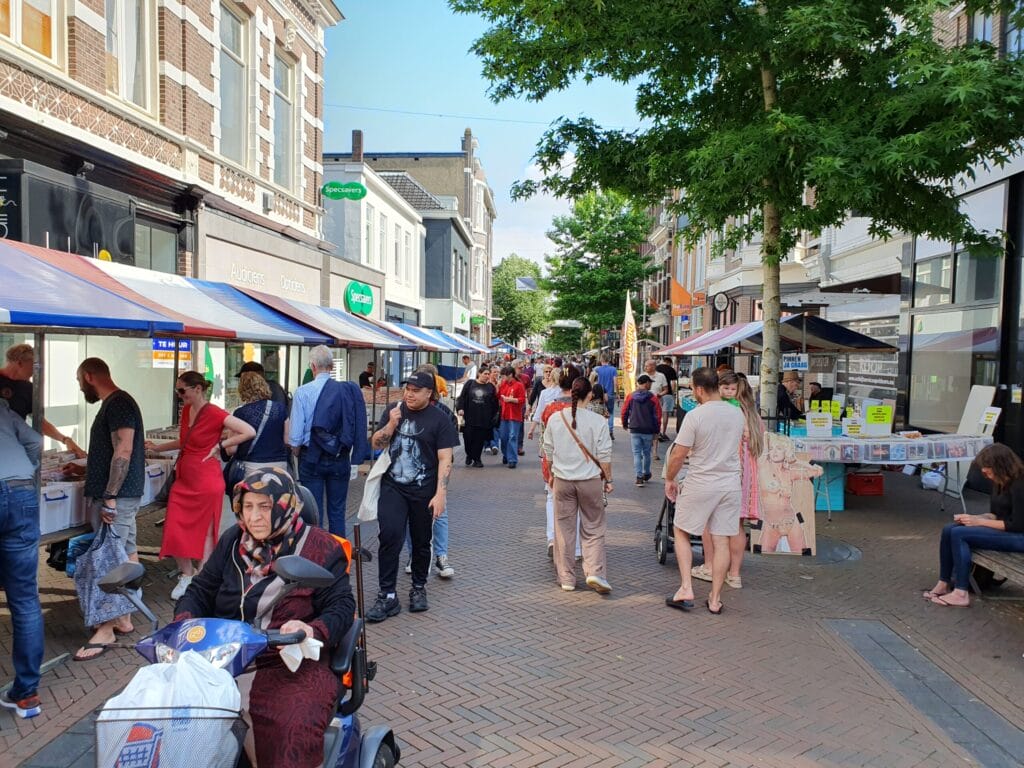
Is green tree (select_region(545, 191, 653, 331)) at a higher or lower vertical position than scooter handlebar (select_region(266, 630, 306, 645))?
higher

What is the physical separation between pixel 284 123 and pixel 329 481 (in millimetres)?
13661

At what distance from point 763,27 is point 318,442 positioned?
5470mm

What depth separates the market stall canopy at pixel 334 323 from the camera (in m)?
9.72

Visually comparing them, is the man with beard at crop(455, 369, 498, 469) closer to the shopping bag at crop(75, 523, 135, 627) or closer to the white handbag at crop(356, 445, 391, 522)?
the white handbag at crop(356, 445, 391, 522)

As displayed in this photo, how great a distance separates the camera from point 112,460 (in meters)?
4.95

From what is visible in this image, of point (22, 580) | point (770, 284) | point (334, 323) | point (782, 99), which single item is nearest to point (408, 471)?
point (22, 580)

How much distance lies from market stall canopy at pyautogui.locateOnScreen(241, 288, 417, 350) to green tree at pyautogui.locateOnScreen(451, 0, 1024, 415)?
149 inches

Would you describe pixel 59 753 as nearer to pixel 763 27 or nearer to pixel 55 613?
pixel 55 613

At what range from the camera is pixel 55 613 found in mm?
5500

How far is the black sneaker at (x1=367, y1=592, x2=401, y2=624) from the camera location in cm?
545

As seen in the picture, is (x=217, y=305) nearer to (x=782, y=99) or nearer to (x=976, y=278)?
(x=782, y=99)

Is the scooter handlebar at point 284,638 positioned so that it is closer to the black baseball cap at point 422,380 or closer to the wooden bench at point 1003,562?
the black baseball cap at point 422,380

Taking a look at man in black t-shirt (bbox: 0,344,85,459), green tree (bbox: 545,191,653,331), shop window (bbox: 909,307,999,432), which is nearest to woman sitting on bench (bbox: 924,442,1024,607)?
shop window (bbox: 909,307,999,432)

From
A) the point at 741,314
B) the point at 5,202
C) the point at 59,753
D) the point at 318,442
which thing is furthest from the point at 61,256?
the point at 741,314
